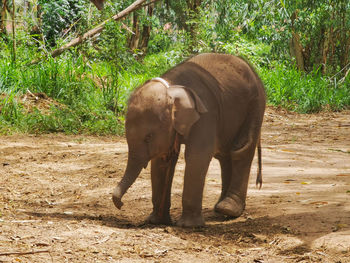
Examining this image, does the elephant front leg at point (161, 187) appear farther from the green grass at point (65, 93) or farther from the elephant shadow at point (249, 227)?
the green grass at point (65, 93)

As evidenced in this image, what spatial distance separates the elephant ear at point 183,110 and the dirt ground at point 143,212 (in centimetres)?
77

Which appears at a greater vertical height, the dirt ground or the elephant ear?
the elephant ear

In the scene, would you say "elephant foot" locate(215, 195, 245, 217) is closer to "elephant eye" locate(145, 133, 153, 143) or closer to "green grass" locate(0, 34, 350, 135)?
"elephant eye" locate(145, 133, 153, 143)

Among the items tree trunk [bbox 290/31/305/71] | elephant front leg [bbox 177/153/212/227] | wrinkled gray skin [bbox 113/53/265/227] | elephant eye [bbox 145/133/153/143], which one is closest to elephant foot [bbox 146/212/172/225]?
wrinkled gray skin [bbox 113/53/265/227]

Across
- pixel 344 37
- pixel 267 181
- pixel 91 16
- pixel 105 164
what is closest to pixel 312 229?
pixel 267 181

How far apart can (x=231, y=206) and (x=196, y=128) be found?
31.3 inches

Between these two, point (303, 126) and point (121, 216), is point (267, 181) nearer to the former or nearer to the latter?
point (121, 216)


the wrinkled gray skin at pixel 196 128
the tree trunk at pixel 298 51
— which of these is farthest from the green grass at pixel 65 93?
the tree trunk at pixel 298 51

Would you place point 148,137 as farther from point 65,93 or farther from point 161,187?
point 65,93

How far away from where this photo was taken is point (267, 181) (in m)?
5.81

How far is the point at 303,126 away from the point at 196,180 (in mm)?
7573

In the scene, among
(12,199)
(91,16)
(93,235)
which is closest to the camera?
(93,235)

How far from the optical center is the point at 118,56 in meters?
10.6

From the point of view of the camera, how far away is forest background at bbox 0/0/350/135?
9.31m
